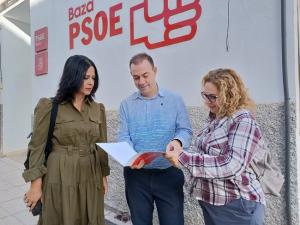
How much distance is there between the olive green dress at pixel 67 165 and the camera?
1803mm

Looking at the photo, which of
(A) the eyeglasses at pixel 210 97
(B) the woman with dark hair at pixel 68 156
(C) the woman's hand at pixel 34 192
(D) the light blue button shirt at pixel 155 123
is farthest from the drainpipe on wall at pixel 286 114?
(C) the woman's hand at pixel 34 192

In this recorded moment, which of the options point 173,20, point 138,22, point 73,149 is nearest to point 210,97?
point 73,149

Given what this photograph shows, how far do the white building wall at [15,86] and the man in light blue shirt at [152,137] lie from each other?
5.50 meters

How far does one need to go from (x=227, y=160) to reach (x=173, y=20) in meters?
1.79

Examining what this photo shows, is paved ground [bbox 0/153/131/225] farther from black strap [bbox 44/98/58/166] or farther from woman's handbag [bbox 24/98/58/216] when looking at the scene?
black strap [bbox 44/98/58/166]

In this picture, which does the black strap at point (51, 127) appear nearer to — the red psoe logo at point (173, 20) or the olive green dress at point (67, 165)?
the olive green dress at point (67, 165)

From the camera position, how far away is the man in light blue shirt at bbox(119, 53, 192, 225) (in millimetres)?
1753

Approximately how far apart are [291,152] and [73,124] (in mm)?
1549

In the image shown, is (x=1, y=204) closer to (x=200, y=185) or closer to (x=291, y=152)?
(x=200, y=185)

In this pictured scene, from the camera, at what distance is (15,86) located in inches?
258

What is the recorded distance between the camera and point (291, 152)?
1979mm

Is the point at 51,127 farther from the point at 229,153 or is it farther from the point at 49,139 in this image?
the point at 229,153

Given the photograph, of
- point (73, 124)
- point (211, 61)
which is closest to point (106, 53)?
point (211, 61)

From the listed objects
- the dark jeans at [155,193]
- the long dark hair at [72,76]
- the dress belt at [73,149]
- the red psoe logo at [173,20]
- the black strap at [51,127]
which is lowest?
the dark jeans at [155,193]
